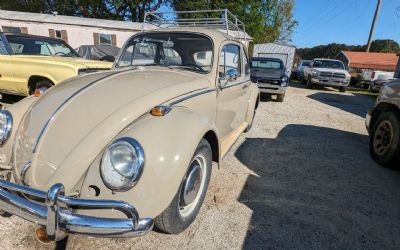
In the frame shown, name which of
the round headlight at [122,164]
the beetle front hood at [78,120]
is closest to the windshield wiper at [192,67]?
the beetle front hood at [78,120]

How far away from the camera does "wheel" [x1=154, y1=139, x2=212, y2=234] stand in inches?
90.1

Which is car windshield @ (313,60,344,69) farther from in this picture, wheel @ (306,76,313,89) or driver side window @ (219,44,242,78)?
driver side window @ (219,44,242,78)

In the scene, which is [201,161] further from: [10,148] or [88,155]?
[10,148]

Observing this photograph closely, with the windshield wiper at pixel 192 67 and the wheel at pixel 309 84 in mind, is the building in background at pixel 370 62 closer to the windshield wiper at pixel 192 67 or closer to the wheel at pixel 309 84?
the wheel at pixel 309 84

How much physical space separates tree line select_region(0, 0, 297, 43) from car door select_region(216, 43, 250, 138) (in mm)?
27264

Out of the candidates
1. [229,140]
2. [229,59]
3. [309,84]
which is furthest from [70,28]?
[229,140]

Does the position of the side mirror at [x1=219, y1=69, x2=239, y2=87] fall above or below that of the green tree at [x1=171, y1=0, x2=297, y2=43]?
below

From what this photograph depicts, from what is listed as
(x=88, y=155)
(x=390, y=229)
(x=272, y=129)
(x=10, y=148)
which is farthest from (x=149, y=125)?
(x=272, y=129)

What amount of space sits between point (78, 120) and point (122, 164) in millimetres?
686

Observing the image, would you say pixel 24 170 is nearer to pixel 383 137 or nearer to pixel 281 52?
pixel 383 137

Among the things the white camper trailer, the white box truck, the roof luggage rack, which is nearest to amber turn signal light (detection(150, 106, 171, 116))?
the roof luggage rack

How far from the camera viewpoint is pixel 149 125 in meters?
2.15

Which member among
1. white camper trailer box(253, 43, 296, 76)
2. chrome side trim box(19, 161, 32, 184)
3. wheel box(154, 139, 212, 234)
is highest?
white camper trailer box(253, 43, 296, 76)

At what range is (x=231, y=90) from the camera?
3.78 meters
